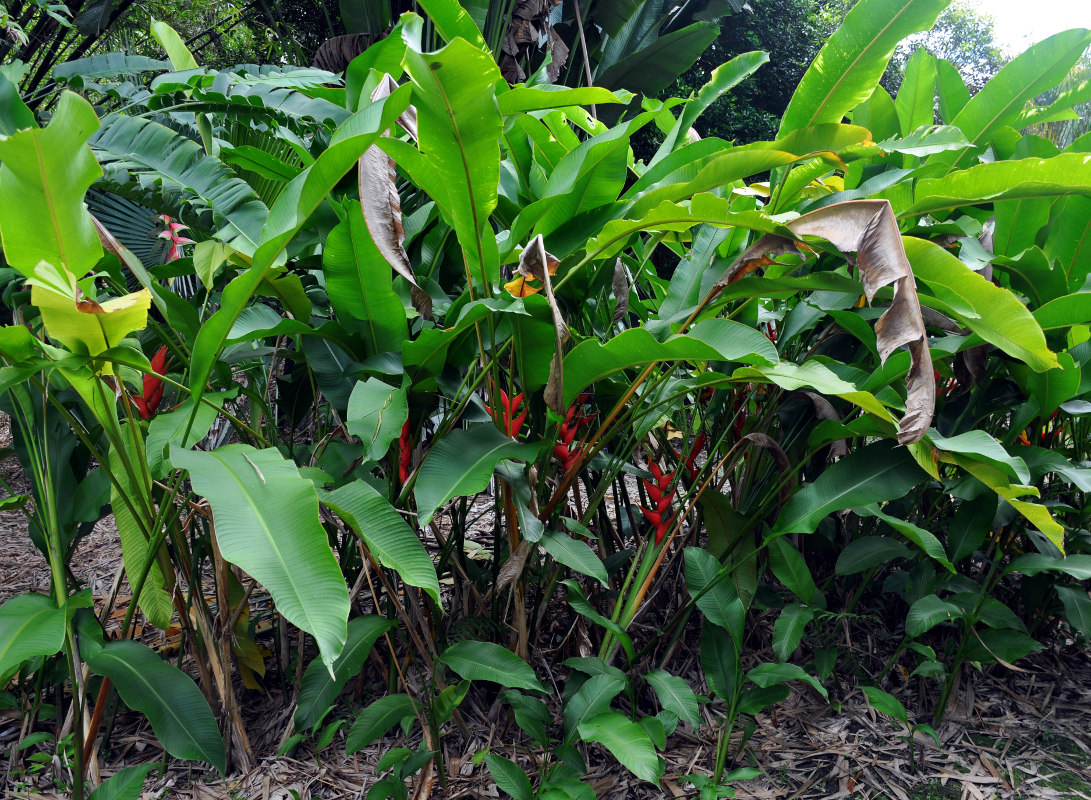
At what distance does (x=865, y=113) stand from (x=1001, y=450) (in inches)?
34.1

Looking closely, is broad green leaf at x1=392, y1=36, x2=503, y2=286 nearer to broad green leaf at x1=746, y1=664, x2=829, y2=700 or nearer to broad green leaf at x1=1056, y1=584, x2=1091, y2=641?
broad green leaf at x1=746, y1=664, x2=829, y2=700

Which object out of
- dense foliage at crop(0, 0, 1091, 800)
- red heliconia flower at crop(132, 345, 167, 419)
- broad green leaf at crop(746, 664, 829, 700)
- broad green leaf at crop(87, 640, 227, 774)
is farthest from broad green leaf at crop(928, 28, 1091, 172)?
broad green leaf at crop(87, 640, 227, 774)

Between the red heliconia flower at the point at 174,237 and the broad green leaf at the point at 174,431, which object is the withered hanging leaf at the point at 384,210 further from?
the red heliconia flower at the point at 174,237

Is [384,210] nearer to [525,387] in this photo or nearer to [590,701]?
[525,387]

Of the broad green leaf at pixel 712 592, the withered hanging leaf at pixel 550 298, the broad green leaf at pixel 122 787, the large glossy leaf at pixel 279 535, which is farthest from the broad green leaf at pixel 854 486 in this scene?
the broad green leaf at pixel 122 787

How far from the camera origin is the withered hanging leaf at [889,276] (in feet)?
2.77

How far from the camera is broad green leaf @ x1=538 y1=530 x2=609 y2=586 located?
0.98m


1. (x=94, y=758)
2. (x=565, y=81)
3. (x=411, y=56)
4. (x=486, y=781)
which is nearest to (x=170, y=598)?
(x=94, y=758)

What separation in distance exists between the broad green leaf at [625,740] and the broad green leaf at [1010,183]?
0.86m

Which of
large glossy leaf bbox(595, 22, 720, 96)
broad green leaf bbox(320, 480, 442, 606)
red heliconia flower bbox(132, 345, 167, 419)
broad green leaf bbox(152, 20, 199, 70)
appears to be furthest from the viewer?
large glossy leaf bbox(595, 22, 720, 96)

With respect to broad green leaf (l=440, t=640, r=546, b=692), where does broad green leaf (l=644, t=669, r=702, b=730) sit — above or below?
below

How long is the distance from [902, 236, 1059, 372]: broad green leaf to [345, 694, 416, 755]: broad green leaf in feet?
3.14

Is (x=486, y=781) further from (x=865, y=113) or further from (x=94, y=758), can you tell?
(x=865, y=113)

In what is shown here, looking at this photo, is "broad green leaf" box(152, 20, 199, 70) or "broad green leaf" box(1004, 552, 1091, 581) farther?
"broad green leaf" box(152, 20, 199, 70)
